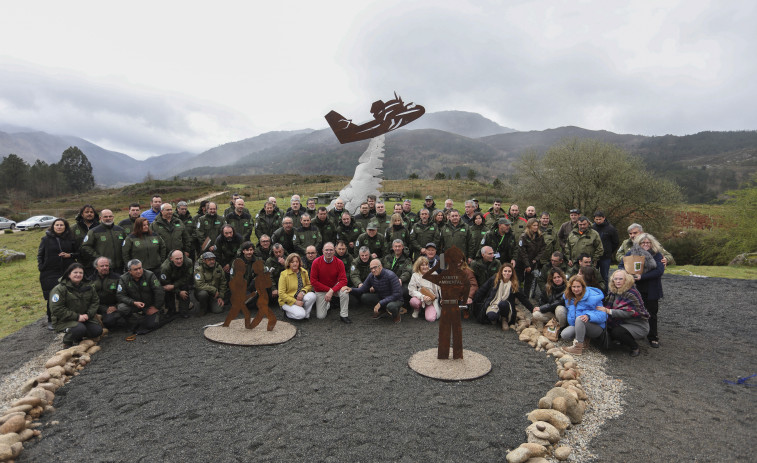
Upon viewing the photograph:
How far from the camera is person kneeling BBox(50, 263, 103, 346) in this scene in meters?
6.44

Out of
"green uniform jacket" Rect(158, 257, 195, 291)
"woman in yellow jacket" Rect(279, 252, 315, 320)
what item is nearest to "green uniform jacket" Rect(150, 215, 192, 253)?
"green uniform jacket" Rect(158, 257, 195, 291)

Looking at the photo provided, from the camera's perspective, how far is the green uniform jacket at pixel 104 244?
25.4 feet

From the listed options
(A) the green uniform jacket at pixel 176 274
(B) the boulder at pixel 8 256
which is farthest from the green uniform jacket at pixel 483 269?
(B) the boulder at pixel 8 256

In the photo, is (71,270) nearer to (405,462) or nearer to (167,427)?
(167,427)

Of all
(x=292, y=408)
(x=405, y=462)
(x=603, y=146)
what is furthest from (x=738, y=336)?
(x=603, y=146)

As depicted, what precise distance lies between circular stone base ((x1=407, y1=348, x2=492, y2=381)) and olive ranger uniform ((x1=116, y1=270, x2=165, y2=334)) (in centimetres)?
486

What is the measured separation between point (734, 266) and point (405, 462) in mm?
18223

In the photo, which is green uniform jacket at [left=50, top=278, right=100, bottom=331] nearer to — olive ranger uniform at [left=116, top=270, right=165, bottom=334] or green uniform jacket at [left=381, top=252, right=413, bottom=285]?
olive ranger uniform at [left=116, top=270, right=165, bottom=334]

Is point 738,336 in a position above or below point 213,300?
below

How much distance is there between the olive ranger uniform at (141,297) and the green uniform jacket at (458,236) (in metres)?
6.13

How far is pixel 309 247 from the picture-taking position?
27.7ft

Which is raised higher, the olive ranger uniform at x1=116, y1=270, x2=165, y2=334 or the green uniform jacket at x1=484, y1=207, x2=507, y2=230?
the green uniform jacket at x1=484, y1=207, x2=507, y2=230

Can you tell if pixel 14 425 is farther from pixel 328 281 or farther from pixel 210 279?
pixel 328 281

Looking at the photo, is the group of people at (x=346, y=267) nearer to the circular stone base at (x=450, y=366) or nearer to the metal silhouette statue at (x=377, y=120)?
the circular stone base at (x=450, y=366)
